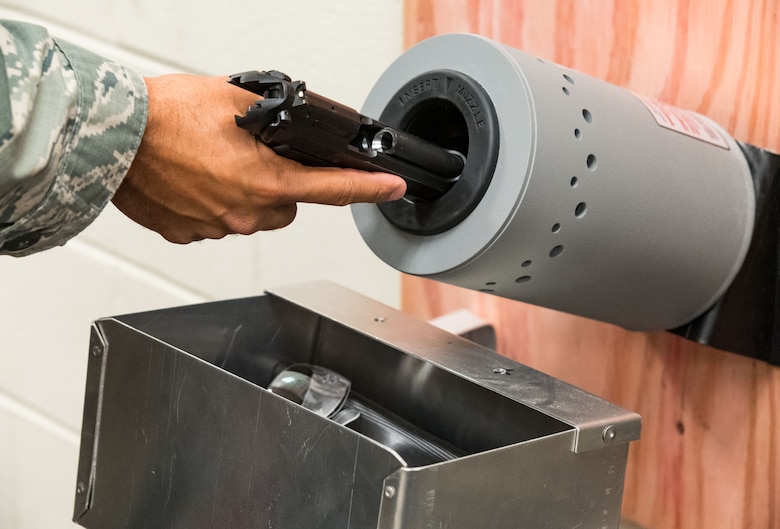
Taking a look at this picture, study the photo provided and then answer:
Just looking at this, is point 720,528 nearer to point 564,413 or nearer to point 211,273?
point 564,413

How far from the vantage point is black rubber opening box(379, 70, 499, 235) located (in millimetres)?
556

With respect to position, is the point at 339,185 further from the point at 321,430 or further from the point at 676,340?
the point at 676,340

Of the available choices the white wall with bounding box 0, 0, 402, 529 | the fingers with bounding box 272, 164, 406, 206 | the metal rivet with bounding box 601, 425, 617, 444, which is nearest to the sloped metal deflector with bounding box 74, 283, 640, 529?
the metal rivet with bounding box 601, 425, 617, 444

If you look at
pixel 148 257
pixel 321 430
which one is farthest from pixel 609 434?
pixel 148 257

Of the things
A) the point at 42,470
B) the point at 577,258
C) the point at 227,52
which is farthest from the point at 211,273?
the point at 577,258

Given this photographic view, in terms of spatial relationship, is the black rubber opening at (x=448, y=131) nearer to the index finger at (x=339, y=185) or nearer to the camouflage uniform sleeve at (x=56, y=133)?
the index finger at (x=339, y=185)

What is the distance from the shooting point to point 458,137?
0.61m

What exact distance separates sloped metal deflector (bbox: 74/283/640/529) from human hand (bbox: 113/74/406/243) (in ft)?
0.27

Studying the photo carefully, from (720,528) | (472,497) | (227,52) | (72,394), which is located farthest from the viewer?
(72,394)

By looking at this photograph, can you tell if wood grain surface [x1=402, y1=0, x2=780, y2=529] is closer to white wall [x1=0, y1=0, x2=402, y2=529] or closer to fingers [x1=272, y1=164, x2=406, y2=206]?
white wall [x1=0, y1=0, x2=402, y2=529]

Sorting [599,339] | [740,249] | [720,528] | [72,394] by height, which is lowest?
[72,394]

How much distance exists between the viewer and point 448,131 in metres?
0.61

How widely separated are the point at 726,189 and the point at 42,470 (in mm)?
1001

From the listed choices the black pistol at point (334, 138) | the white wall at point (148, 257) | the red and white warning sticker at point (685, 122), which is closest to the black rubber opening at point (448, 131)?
the black pistol at point (334, 138)
